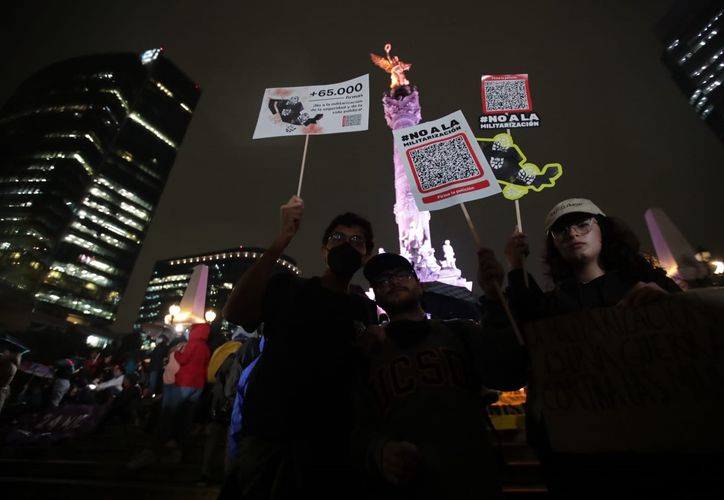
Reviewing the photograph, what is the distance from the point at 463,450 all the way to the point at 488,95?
186 inches

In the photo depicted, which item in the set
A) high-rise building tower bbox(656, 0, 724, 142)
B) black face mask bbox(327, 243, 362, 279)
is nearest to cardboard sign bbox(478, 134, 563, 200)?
black face mask bbox(327, 243, 362, 279)

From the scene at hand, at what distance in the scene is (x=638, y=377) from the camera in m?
1.58

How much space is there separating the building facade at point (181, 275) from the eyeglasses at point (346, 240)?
101210 millimetres

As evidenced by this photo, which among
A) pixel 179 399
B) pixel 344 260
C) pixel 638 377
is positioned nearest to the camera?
pixel 638 377

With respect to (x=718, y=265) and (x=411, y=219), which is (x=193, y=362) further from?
(x=411, y=219)

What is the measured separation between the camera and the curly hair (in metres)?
2.24

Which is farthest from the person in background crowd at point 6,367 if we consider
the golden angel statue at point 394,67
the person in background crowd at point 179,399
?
the golden angel statue at point 394,67

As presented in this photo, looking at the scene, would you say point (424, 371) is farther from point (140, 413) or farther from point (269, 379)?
point (140, 413)

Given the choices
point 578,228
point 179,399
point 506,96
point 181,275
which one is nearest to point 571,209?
point 578,228

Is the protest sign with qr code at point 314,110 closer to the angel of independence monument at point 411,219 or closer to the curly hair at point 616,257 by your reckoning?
the curly hair at point 616,257

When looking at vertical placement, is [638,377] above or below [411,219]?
below

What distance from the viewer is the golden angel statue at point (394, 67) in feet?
116

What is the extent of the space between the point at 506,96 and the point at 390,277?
384 centimetres

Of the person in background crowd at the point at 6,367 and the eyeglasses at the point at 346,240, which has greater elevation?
the eyeglasses at the point at 346,240
